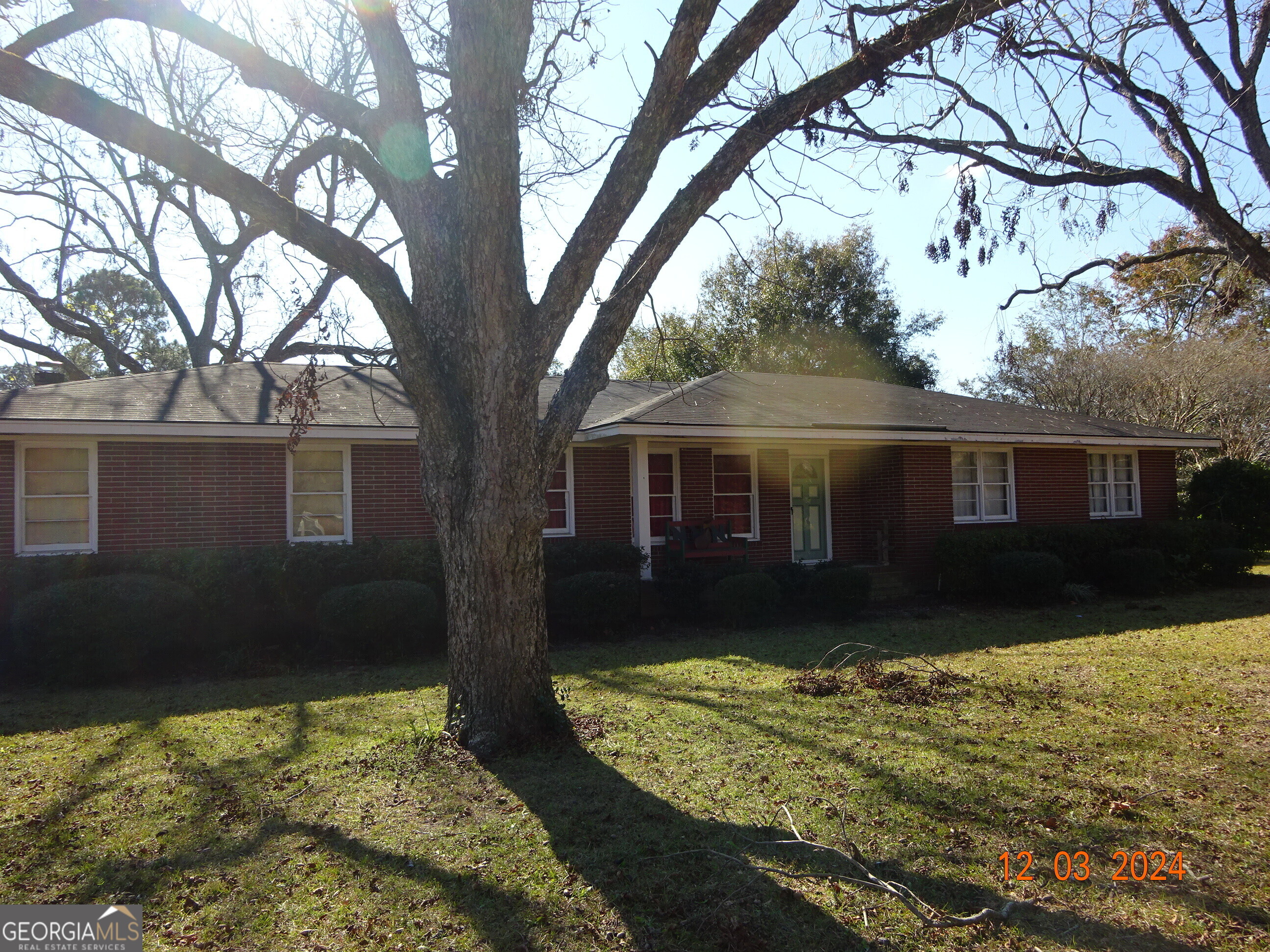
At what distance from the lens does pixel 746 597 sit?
1241cm

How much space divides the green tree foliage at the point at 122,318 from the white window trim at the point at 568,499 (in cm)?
1824

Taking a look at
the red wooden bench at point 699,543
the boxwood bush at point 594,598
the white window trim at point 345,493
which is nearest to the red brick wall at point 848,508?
the red wooden bench at point 699,543

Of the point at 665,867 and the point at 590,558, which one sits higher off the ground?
the point at 590,558

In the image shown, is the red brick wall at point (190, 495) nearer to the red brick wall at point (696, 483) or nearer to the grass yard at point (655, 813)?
the grass yard at point (655, 813)

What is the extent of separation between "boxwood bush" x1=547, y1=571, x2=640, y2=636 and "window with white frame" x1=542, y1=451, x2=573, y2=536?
2.40 metres

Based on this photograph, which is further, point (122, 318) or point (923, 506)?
point (122, 318)

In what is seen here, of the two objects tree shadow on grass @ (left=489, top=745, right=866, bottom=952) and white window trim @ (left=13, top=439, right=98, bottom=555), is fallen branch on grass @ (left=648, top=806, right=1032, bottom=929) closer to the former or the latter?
tree shadow on grass @ (left=489, top=745, right=866, bottom=952)

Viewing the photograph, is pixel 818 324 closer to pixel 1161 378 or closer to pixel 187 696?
pixel 1161 378

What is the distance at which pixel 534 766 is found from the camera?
595cm

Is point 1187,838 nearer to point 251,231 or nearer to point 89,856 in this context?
point 89,856

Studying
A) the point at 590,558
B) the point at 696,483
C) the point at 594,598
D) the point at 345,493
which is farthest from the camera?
the point at 696,483

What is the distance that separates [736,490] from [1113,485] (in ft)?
31.4
